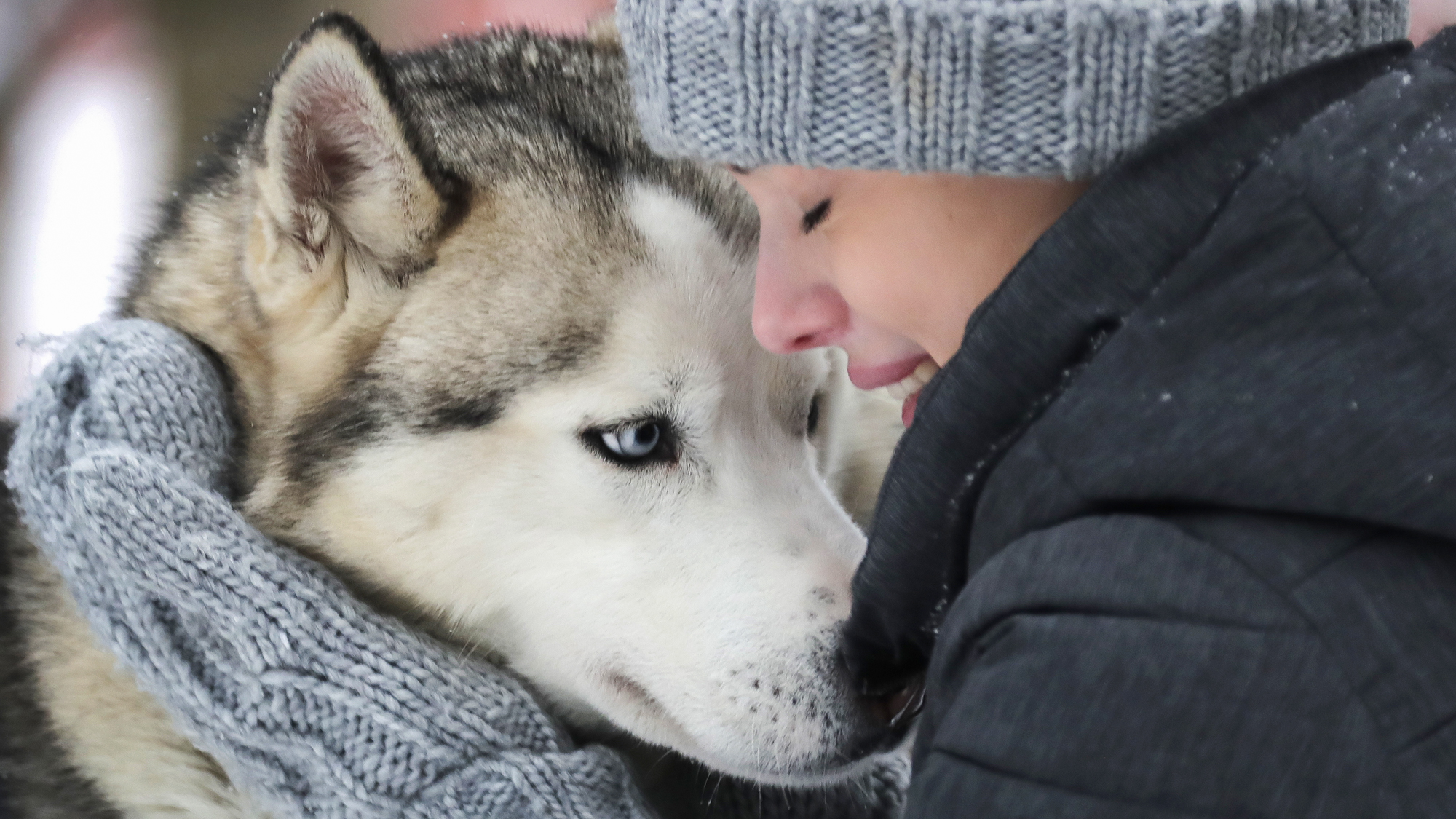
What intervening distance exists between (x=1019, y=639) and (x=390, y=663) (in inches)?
29.9

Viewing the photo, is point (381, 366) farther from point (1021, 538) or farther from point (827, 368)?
point (1021, 538)

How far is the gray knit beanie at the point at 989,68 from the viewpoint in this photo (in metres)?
0.97

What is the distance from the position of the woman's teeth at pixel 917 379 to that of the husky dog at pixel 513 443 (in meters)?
0.15

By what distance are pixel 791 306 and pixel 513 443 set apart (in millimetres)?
373

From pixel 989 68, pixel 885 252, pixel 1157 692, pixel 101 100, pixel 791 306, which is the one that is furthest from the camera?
pixel 101 100

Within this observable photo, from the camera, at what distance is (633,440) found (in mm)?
1440

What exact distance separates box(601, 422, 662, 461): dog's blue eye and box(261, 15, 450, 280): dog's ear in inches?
13.0

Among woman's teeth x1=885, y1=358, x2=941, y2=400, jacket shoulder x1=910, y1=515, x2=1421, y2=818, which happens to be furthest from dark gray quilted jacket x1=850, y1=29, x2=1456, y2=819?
woman's teeth x1=885, y1=358, x2=941, y2=400

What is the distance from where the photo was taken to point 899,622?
1.16m

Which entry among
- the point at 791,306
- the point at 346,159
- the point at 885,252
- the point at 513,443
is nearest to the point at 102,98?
the point at 346,159

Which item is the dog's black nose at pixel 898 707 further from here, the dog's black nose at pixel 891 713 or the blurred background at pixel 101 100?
the blurred background at pixel 101 100

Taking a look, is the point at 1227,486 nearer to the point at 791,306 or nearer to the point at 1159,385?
the point at 1159,385

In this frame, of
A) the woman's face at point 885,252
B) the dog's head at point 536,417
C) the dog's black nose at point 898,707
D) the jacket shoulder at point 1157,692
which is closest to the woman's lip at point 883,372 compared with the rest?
the woman's face at point 885,252

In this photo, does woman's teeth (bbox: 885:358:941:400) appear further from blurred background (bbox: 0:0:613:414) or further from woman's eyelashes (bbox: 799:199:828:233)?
blurred background (bbox: 0:0:613:414)
